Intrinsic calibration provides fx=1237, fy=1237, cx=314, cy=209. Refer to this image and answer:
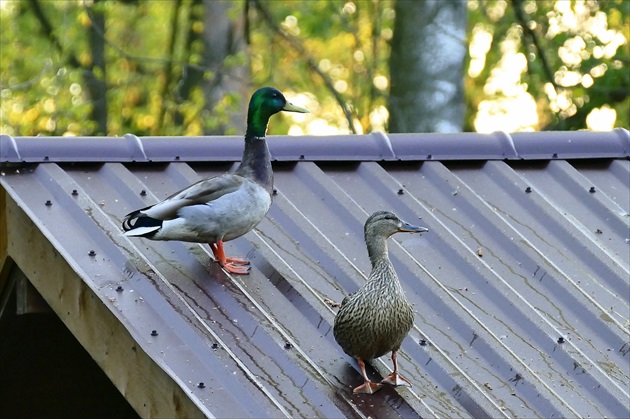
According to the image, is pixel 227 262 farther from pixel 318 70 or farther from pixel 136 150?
pixel 318 70

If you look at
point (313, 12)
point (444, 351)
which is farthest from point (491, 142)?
point (313, 12)

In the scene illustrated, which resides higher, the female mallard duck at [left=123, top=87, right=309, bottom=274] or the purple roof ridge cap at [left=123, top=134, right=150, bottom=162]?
the purple roof ridge cap at [left=123, top=134, right=150, bottom=162]

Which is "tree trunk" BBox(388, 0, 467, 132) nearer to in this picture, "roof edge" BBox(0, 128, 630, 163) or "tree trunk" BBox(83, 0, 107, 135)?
"roof edge" BBox(0, 128, 630, 163)

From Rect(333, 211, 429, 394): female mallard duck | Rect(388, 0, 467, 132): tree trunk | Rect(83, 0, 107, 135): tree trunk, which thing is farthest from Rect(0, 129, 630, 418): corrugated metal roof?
Rect(83, 0, 107, 135): tree trunk

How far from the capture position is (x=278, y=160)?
20.1 ft

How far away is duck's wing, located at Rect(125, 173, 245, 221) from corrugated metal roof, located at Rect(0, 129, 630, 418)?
0.75ft

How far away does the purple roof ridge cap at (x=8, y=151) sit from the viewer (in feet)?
18.3

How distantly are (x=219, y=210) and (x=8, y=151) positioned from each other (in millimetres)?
1202

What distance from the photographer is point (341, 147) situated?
6309 mm

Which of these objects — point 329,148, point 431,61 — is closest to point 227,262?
point 329,148

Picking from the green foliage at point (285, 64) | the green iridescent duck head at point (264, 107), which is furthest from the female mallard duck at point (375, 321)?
the green foliage at point (285, 64)

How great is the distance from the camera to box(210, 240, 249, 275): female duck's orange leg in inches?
199

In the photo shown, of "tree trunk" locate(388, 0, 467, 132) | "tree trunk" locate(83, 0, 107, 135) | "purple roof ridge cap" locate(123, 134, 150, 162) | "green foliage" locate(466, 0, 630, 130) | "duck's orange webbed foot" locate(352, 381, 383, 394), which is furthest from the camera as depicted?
"tree trunk" locate(83, 0, 107, 135)

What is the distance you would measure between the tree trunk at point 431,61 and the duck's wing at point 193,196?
7.49 meters
